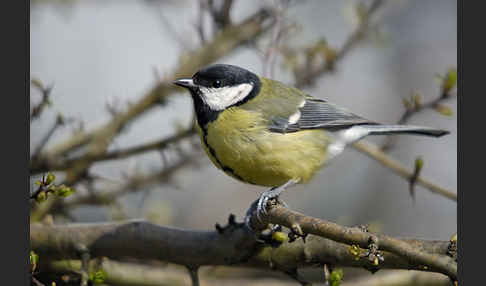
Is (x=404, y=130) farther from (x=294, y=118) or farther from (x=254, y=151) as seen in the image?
(x=254, y=151)

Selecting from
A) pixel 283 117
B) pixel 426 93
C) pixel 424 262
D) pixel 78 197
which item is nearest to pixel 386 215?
pixel 426 93

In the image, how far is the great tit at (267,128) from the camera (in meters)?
2.02

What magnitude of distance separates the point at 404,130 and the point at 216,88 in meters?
0.80

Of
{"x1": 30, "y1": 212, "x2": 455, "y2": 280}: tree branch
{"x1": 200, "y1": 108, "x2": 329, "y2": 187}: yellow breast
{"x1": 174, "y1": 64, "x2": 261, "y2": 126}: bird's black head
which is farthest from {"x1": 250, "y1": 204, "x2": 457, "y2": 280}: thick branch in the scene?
{"x1": 174, "y1": 64, "x2": 261, "y2": 126}: bird's black head

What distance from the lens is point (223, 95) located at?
2.19m

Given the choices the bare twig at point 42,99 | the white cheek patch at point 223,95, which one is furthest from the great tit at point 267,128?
the bare twig at point 42,99

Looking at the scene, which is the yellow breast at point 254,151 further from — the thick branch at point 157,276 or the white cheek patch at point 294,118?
the thick branch at point 157,276

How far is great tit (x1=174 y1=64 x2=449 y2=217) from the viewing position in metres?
2.02

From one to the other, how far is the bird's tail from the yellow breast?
1.07ft

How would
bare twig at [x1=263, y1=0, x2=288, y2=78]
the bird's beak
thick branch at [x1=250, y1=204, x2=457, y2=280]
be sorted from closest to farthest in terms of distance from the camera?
thick branch at [x1=250, y1=204, x2=457, y2=280] < the bird's beak < bare twig at [x1=263, y1=0, x2=288, y2=78]

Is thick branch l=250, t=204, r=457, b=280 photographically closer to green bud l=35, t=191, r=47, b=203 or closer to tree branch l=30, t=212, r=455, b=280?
tree branch l=30, t=212, r=455, b=280

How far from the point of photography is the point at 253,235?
1.70 m

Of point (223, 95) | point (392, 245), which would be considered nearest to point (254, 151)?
point (223, 95)

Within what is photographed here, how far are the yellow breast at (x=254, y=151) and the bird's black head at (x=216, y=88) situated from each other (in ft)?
0.18
